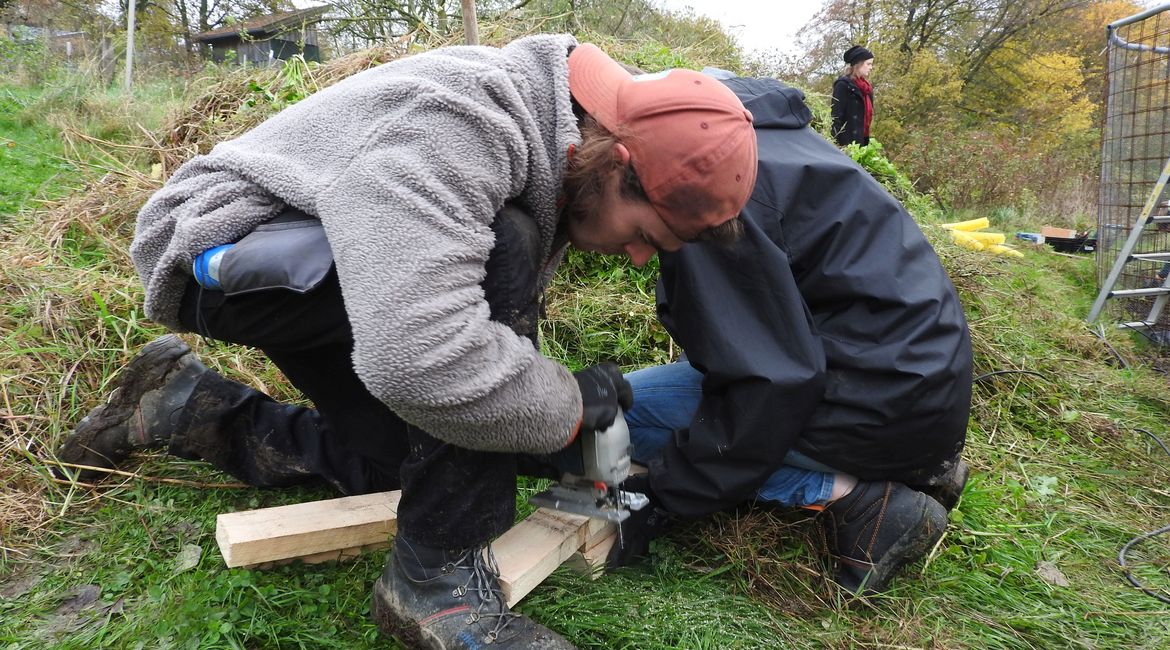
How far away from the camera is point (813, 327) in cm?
171

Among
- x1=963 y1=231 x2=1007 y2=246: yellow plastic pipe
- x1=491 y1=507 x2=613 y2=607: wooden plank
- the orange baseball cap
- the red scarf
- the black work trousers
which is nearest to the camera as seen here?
the orange baseball cap

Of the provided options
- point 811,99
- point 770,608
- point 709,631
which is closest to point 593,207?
point 709,631

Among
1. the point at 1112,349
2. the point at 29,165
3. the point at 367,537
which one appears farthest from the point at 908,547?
the point at 29,165

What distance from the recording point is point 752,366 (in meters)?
1.62

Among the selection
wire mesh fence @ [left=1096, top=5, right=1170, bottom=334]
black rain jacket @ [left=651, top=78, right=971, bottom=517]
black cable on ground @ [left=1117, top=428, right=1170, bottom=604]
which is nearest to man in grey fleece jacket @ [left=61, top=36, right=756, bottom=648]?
black rain jacket @ [left=651, top=78, right=971, bottom=517]

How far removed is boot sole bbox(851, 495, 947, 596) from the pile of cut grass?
0.06 m

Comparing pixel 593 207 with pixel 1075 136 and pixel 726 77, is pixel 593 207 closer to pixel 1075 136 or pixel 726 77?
pixel 726 77

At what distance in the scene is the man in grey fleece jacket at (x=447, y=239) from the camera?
1.15 metres

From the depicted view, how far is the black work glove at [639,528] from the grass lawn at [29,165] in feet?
11.1

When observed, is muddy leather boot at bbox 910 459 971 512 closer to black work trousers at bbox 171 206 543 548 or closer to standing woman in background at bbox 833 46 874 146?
black work trousers at bbox 171 206 543 548

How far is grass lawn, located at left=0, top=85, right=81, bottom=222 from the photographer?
3771 mm

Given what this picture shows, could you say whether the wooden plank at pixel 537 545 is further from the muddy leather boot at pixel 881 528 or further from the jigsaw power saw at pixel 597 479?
the muddy leather boot at pixel 881 528

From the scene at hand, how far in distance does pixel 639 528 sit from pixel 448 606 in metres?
0.61

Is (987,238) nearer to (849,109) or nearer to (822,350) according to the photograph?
(849,109)
